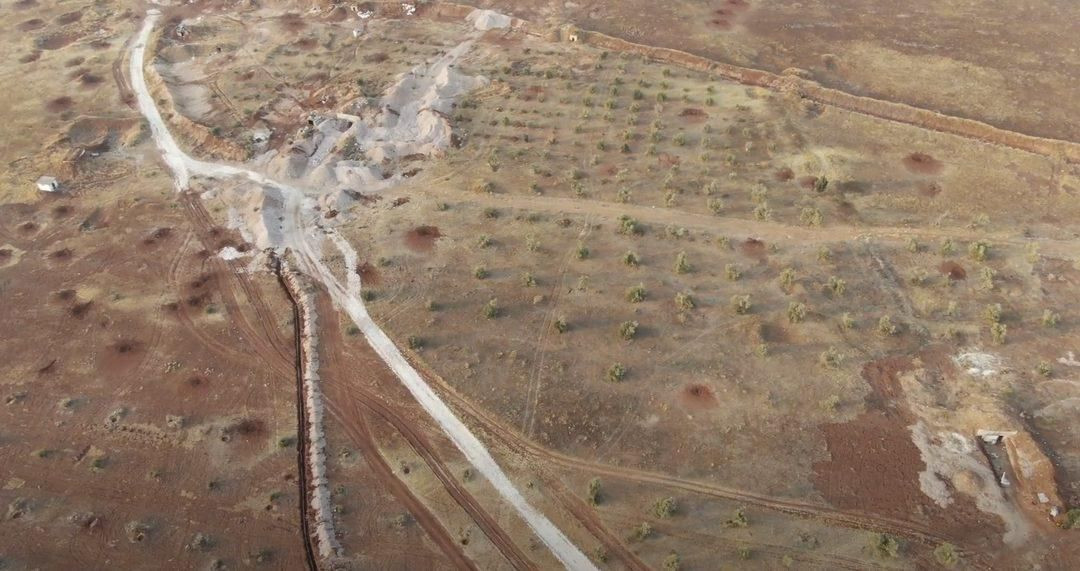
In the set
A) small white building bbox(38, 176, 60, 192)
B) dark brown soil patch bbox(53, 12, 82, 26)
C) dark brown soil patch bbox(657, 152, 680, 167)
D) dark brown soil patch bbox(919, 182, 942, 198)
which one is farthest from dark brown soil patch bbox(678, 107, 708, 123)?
dark brown soil patch bbox(53, 12, 82, 26)

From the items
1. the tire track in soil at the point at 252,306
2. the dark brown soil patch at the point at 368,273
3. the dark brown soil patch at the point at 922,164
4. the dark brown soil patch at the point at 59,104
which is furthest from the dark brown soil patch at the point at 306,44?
the dark brown soil patch at the point at 922,164

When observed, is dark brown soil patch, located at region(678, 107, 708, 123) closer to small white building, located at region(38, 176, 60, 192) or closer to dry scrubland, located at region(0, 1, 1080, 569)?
dry scrubland, located at region(0, 1, 1080, 569)

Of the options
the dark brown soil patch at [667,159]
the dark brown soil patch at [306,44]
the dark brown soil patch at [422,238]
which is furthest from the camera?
the dark brown soil patch at [306,44]

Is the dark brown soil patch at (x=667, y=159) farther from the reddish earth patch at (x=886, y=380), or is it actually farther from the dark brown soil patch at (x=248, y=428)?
the dark brown soil patch at (x=248, y=428)

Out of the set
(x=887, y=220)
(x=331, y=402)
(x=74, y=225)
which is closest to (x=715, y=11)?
(x=887, y=220)

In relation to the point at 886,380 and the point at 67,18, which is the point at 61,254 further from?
the point at 886,380

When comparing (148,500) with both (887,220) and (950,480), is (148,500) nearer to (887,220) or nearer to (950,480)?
Result: (950,480)

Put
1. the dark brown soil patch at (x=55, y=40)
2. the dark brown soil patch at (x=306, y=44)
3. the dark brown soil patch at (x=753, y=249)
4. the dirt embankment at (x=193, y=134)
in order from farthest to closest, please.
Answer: the dark brown soil patch at (x=55, y=40) → the dark brown soil patch at (x=306, y=44) → the dirt embankment at (x=193, y=134) → the dark brown soil patch at (x=753, y=249)
